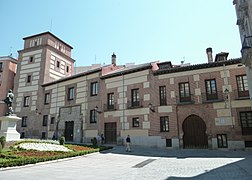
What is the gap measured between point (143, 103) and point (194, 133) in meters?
5.79

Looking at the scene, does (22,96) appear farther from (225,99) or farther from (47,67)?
(225,99)

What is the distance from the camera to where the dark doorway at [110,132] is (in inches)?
880

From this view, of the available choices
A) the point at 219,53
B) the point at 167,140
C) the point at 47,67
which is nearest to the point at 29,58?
the point at 47,67

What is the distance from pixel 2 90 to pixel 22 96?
3951mm

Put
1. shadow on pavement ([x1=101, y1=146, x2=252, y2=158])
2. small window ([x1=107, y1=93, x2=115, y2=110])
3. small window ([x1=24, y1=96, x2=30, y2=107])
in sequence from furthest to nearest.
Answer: small window ([x1=24, y1=96, x2=30, y2=107]) → small window ([x1=107, y1=93, x2=115, y2=110]) → shadow on pavement ([x1=101, y1=146, x2=252, y2=158])

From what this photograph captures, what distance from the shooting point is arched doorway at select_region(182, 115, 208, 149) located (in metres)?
18.2

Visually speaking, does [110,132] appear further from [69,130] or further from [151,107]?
[69,130]

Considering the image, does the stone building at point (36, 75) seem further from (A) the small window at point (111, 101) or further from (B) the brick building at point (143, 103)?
(A) the small window at point (111, 101)

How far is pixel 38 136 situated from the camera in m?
27.6

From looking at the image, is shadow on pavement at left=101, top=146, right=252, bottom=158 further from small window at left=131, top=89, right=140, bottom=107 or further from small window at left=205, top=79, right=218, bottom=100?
small window at left=131, top=89, right=140, bottom=107

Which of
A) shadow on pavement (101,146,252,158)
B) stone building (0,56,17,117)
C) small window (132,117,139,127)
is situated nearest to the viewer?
shadow on pavement (101,146,252,158)

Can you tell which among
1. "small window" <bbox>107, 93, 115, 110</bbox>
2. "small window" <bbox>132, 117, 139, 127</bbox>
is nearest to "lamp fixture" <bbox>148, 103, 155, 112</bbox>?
"small window" <bbox>132, 117, 139, 127</bbox>

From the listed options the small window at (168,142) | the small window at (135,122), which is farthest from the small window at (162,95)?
the small window at (168,142)

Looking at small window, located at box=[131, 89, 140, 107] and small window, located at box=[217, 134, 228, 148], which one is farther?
small window, located at box=[131, 89, 140, 107]
